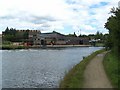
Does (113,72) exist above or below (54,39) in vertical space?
below

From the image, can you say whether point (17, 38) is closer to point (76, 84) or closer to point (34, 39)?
point (34, 39)

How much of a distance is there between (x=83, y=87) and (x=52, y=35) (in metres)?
171

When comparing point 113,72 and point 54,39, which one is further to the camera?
point 54,39

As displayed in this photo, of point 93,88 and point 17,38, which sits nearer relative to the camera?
A: point 93,88

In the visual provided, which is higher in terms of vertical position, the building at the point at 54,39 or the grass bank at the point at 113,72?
the building at the point at 54,39

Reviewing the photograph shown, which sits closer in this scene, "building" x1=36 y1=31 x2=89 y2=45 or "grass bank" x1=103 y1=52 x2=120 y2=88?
"grass bank" x1=103 y1=52 x2=120 y2=88

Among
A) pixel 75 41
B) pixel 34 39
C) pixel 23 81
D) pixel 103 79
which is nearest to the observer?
pixel 103 79

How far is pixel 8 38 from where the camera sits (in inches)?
7288

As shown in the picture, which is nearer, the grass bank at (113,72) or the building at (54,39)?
the grass bank at (113,72)

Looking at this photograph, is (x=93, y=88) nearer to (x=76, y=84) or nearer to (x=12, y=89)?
(x=76, y=84)

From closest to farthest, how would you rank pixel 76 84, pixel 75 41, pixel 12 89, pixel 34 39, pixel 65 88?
pixel 65 88
pixel 76 84
pixel 12 89
pixel 34 39
pixel 75 41

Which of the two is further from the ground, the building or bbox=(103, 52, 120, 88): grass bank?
the building

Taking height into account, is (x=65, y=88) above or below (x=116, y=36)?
below

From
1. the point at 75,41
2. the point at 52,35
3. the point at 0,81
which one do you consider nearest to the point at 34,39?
the point at 52,35
